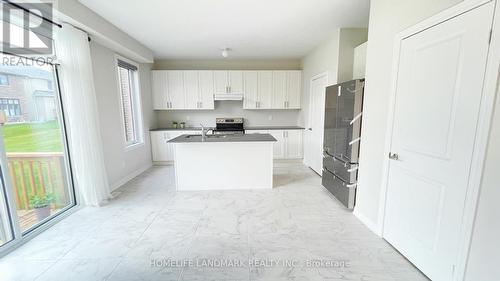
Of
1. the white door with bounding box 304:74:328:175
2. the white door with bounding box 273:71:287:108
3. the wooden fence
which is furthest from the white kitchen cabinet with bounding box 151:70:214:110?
the wooden fence

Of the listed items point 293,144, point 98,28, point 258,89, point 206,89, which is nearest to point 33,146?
point 98,28

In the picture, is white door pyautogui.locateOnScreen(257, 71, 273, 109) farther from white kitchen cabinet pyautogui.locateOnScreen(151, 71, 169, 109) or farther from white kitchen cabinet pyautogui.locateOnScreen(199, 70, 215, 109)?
white kitchen cabinet pyautogui.locateOnScreen(151, 71, 169, 109)

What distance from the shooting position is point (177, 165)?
350cm

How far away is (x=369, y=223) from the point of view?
2.35m

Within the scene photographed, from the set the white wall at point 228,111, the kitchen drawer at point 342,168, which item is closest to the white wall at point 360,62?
the kitchen drawer at point 342,168

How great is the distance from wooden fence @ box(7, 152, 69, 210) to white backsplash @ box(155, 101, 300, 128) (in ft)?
9.99

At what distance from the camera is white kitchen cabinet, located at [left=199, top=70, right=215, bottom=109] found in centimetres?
523

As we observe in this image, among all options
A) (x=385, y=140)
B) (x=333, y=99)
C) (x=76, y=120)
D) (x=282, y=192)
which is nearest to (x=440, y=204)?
(x=385, y=140)

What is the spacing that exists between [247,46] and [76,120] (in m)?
3.30

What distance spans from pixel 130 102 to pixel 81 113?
74.5 inches

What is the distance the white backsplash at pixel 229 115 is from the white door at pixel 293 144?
25.3 inches

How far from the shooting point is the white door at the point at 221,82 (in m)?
5.25

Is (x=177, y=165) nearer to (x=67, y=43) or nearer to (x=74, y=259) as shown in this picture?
(x=74, y=259)

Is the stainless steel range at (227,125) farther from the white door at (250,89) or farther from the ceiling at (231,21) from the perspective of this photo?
the ceiling at (231,21)
